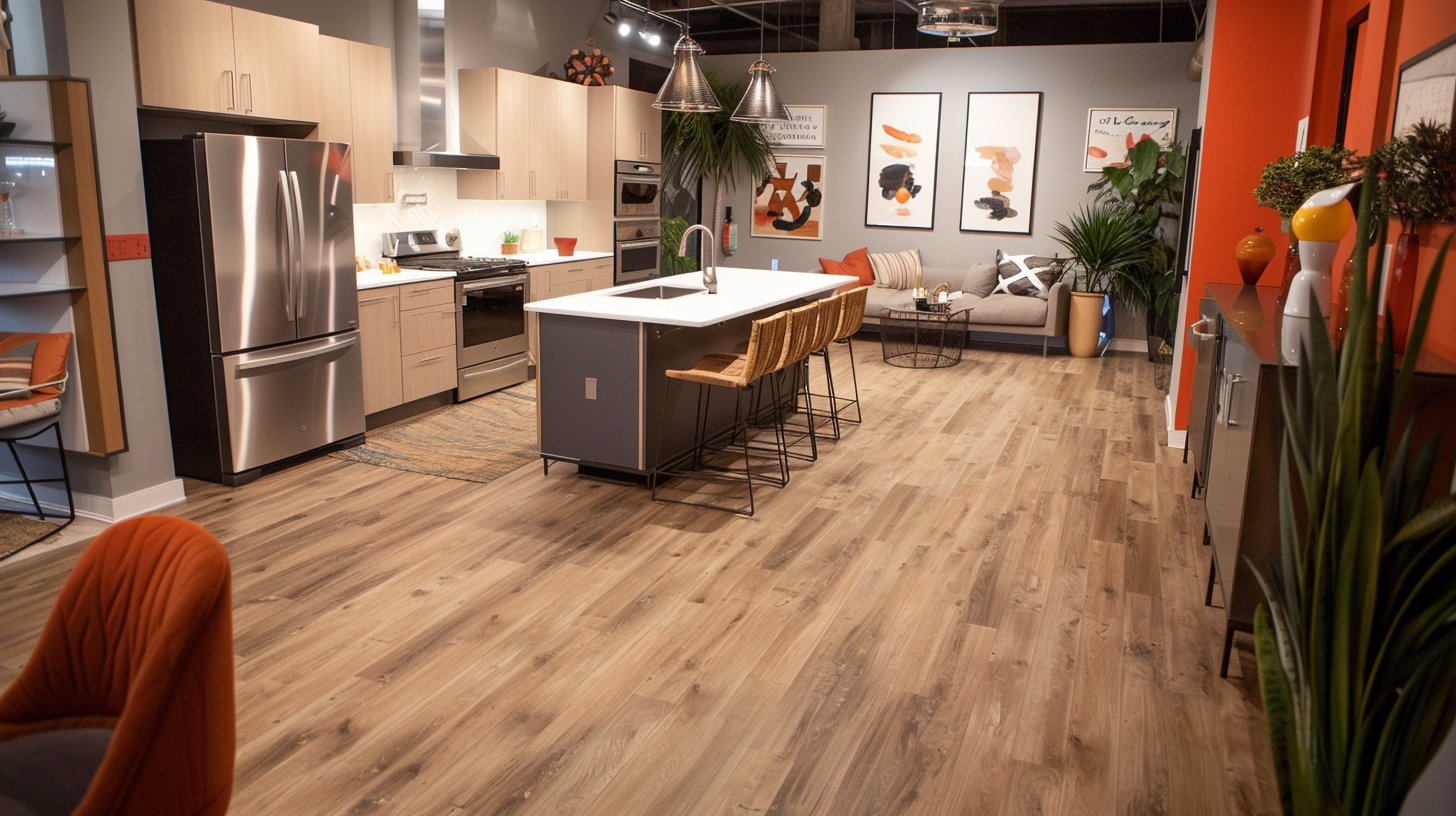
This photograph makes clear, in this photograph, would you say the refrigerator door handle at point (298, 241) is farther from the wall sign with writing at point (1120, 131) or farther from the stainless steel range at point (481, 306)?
the wall sign with writing at point (1120, 131)

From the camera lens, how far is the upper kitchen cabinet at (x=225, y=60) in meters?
4.35

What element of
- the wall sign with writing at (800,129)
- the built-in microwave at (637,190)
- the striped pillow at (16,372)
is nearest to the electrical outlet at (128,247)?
the striped pillow at (16,372)

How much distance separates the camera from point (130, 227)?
4273mm

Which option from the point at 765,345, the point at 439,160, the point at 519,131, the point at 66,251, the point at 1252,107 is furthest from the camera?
the point at 519,131

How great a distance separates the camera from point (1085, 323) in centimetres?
873

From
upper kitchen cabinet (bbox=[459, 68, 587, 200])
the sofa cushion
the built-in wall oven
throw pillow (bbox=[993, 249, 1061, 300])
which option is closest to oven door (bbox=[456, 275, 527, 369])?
upper kitchen cabinet (bbox=[459, 68, 587, 200])

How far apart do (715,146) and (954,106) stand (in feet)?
7.70

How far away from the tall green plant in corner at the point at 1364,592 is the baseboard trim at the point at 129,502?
4.42 m

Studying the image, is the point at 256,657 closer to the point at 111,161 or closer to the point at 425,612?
the point at 425,612

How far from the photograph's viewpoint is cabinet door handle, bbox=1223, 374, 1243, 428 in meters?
3.31

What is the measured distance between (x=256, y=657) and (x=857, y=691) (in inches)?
73.5

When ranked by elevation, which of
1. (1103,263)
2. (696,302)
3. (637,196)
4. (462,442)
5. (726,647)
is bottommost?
(726,647)

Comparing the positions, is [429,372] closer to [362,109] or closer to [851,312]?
[362,109]

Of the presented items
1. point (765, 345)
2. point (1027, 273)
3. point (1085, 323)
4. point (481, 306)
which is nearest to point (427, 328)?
point (481, 306)
